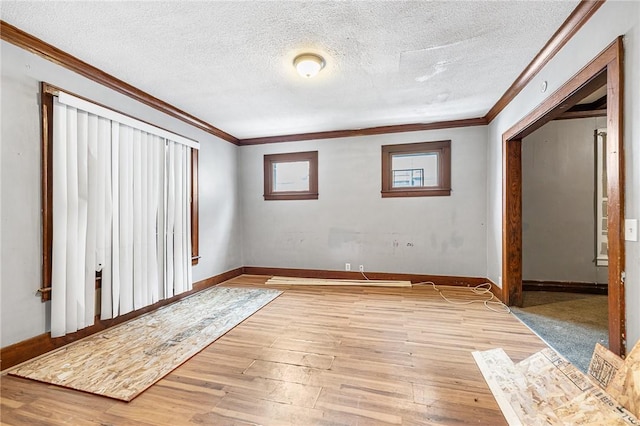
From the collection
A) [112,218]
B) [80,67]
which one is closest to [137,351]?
[112,218]

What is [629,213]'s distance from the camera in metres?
1.50

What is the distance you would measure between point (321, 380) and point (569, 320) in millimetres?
2716

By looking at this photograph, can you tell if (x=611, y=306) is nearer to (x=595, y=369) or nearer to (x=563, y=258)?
(x=595, y=369)

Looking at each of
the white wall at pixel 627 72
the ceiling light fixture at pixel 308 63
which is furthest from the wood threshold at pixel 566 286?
the ceiling light fixture at pixel 308 63

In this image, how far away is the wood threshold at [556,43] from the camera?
69.9 inches

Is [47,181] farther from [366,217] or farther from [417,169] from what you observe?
[417,169]

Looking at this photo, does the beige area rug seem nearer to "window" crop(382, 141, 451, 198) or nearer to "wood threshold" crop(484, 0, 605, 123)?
"window" crop(382, 141, 451, 198)

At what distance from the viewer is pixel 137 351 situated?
2248 millimetres

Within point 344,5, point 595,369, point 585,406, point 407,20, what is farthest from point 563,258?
point 344,5

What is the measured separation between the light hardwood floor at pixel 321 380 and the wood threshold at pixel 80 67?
242 centimetres

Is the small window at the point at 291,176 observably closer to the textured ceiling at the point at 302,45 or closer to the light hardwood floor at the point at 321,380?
the textured ceiling at the point at 302,45

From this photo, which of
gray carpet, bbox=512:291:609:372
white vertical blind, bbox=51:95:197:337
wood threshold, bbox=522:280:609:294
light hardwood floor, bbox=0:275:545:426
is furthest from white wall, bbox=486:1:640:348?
white vertical blind, bbox=51:95:197:337

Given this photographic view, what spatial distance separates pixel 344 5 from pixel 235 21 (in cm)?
77

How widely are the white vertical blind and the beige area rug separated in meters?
0.22
